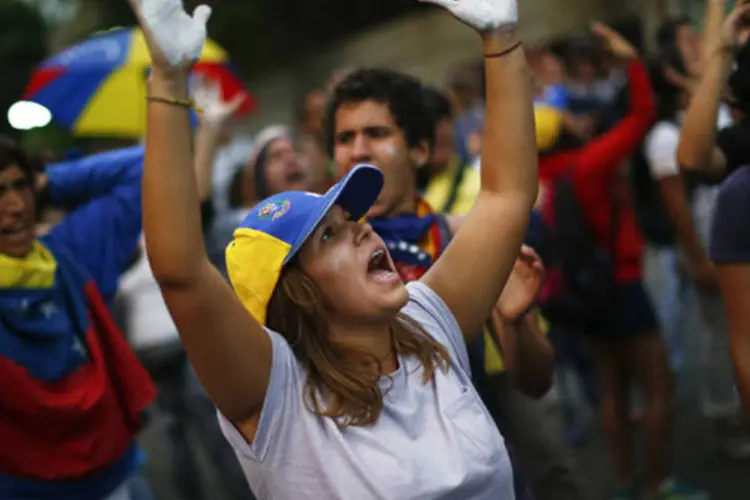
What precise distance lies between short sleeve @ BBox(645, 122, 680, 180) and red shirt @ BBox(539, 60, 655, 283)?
1.20 ft

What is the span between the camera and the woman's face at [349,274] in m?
2.40

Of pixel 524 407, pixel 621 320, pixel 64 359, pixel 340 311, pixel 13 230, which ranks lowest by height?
pixel 621 320

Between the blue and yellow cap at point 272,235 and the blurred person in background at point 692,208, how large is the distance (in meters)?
3.40

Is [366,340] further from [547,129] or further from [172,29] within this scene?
[547,129]

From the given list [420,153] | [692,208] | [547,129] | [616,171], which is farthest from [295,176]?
[692,208]

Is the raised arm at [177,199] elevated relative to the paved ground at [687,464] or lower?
elevated

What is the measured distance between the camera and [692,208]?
6961 millimetres

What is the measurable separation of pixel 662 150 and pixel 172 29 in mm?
4727

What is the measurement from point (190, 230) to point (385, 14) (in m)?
16.5

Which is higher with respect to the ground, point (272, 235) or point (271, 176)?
point (272, 235)

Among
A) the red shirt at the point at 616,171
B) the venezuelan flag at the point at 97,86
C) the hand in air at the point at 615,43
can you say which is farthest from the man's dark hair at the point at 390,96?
Result: the venezuelan flag at the point at 97,86

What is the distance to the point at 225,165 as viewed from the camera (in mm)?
9141

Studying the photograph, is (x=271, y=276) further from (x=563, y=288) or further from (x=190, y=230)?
(x=563, y=288)

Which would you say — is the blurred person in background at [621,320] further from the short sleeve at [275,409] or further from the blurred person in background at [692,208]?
the short sleeve at [275,409]
